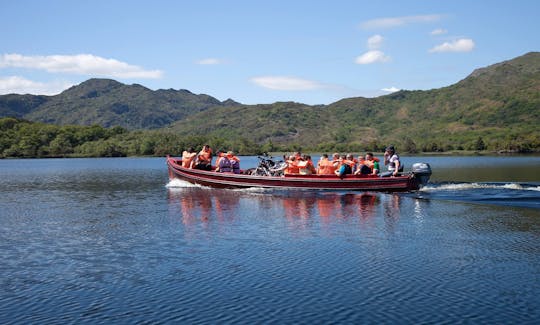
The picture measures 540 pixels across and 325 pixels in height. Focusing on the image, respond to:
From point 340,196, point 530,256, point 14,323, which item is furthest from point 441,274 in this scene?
point 340,196

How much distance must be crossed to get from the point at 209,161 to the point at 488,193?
17.8 metres

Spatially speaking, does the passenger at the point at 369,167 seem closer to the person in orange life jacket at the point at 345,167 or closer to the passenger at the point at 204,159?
the person in orange life jacket at the point at 345,167

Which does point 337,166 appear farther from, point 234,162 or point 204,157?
point 204,157

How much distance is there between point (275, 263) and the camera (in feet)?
46.5

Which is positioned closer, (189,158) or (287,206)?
(287,206)

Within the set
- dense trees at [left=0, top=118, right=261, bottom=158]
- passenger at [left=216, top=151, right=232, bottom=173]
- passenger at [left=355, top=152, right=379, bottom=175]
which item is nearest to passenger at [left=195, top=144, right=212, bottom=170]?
passenger at [left=216, top=151, right=232, bottom=173]

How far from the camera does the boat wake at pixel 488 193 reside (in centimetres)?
2598

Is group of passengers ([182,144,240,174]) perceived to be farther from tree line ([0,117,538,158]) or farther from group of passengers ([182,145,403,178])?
tree line ([0,117,538,158])

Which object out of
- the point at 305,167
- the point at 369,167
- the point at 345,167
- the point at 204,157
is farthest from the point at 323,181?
the point at 204,157

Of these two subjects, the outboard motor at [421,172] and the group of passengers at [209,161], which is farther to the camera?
the group of passengers at [209,161]

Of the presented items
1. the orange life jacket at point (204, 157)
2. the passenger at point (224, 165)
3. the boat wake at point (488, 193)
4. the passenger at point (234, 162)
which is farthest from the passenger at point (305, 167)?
the orange life jacket at point (204, 157)

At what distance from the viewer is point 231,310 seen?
1053cm

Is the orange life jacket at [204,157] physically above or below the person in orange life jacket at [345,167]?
above

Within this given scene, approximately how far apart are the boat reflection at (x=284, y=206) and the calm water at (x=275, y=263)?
0.13 m
